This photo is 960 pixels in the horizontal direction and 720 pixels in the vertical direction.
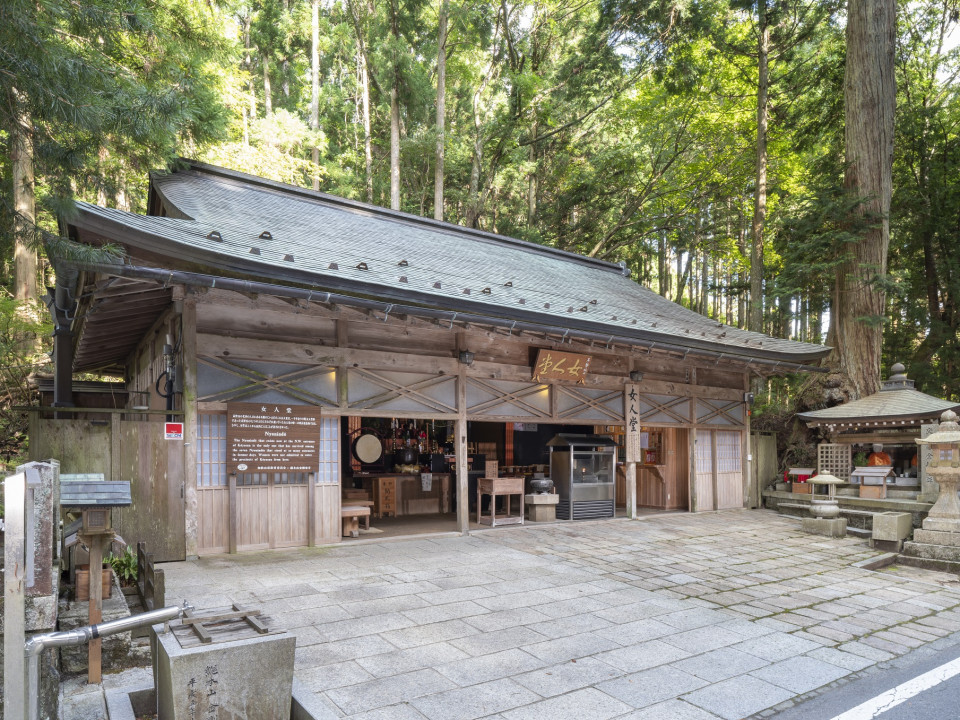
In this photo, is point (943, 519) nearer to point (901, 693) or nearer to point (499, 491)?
point (901, 693)

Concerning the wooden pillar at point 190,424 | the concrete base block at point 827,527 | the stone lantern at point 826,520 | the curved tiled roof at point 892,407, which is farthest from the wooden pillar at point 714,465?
the wooden pillar at point 190,424

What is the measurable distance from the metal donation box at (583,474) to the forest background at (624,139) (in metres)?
6.95

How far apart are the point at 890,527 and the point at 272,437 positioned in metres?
8.95

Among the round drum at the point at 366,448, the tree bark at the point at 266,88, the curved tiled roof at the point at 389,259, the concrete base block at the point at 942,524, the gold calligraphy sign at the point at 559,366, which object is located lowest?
the concrete base block at the point at 942,524

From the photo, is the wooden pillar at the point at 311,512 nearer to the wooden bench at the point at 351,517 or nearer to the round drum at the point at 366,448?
the wooden bench at the point at 351,517

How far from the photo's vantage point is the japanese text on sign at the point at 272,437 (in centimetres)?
735

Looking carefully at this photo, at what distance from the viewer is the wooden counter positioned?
1152 cm

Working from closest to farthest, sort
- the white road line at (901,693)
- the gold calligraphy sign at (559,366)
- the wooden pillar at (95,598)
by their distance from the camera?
the wooden pillar at (95,598), the white road line at (901,693), the gold calligraphy sign at (559,366)

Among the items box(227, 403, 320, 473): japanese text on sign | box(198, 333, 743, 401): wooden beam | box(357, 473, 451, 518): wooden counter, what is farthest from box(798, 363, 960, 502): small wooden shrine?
box(227, 403, 320, 473): japanese text on sign

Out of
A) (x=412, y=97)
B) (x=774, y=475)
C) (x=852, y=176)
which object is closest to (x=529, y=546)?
(x=774, y=475)

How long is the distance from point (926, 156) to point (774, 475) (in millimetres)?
12583

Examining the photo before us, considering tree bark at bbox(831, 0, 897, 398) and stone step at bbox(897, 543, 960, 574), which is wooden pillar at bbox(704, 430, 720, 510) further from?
stone step at bbox(897, 543, 960, 574)

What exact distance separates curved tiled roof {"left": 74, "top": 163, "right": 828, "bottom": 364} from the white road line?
5953mm

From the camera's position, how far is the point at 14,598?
2.17 m
